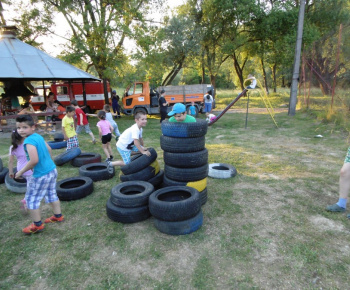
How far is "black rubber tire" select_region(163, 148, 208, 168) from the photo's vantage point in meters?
3.84

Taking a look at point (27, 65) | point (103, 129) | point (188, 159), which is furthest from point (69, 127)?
point (27, 65)

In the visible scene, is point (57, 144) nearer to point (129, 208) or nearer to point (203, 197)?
point (129, 208)

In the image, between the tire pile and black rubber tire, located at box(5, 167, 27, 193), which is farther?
black rubber tire, located at box(5, 167, 27, 193)

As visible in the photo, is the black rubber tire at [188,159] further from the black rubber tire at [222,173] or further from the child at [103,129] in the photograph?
the child at [103,129]

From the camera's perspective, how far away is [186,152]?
3873 mm

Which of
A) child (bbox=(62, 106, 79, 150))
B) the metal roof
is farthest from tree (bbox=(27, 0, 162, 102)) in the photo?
child (bbox=(62, 106, 79, 150))

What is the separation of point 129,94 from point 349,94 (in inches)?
472

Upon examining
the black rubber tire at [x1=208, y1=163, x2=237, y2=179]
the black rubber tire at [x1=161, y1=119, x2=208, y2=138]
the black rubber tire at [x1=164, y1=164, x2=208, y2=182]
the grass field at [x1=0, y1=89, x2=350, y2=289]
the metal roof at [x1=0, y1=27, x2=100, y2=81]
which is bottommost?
the grass field at [x1=0, y1=89, x2=350, y2=289]

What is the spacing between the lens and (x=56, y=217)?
360 centimetres

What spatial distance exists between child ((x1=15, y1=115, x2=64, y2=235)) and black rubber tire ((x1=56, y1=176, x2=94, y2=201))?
778 millimetres

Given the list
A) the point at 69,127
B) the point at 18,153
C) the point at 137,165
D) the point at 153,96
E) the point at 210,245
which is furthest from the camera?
the point at 153,96

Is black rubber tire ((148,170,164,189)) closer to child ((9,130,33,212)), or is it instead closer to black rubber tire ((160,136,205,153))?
black rubber tire ((160,136,205,153))

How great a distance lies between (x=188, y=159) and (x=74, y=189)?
2181 mm

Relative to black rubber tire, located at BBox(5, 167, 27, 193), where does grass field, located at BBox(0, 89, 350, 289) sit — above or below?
below
